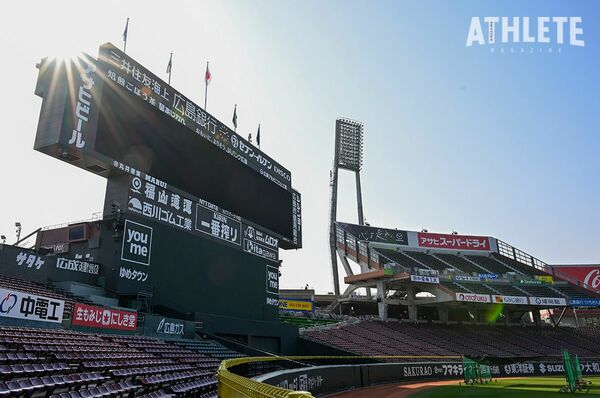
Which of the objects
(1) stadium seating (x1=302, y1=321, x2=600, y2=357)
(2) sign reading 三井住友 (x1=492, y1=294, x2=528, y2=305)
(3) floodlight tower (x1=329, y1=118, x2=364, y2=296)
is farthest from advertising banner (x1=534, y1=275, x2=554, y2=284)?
(3) floodlight tower (x1=329, y1=118, x2=364, y2=296)

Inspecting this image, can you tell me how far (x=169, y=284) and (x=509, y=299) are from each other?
31.6 meters

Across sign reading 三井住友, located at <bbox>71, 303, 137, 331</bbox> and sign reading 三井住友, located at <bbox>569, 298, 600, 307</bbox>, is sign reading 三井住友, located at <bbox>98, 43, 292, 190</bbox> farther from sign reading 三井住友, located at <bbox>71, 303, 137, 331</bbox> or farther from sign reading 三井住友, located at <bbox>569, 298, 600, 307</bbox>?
sign reading 三井住友, located at <bbox>569, 298, 600, 307</bbox>

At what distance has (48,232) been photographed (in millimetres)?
22078

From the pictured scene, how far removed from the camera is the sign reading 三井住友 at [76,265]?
17.5 metres

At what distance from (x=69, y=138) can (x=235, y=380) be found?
45.1 ft

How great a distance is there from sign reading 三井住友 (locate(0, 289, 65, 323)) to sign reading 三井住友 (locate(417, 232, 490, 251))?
135ft

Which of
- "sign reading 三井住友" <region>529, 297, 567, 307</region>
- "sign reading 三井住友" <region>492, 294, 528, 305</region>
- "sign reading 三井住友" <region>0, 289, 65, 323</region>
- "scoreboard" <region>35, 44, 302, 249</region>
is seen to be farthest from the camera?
"sign reading 三井住友" <region>529, 297, 567, 307</region>

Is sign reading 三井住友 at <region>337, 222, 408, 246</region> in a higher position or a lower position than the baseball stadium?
higher

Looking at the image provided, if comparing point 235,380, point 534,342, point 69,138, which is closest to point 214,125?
point 69,138

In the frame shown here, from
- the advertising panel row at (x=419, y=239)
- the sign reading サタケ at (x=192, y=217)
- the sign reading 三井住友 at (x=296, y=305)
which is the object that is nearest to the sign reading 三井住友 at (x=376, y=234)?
the advertising panel row at (x=419, y=239)

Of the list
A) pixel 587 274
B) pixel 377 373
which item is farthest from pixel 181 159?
pixel 587 274

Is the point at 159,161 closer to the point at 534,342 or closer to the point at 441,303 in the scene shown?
the point at 441,303

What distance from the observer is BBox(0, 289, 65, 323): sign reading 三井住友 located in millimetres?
11539

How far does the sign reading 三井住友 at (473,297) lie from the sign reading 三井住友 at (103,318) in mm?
28986
